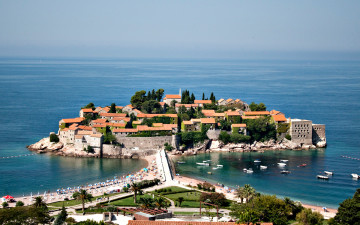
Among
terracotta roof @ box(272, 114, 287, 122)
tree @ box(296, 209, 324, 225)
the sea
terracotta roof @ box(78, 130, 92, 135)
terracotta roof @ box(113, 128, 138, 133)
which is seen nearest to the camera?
tree @ box(296, 209, 324, 225)

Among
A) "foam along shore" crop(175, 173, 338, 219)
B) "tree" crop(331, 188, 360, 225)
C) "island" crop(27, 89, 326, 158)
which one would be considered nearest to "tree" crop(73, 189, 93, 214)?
"foam along shore" crop(175, 173, 338, 219)

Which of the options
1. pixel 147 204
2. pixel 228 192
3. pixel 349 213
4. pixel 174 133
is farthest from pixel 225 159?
pixel 349 213

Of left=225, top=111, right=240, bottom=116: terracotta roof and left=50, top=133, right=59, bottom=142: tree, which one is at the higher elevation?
left=225, top=111, right=240, bottom=116: terracotta roof

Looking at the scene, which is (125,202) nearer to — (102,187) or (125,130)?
(102,187)

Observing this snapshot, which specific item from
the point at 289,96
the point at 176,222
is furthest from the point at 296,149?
the point at 289,96

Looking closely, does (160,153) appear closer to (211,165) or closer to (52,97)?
(211,165)

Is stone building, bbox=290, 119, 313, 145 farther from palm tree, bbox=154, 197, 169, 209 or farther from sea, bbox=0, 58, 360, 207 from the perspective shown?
palm tree, bbox=154, 197, 169, 209
